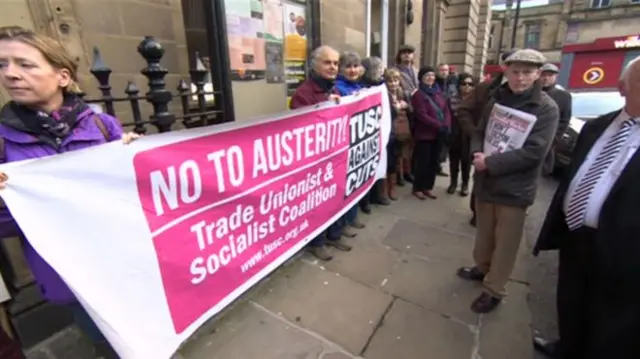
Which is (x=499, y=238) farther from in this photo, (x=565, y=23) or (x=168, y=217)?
(x=565, y=23)

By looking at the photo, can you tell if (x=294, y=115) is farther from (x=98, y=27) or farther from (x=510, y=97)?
(x=98, y=27)

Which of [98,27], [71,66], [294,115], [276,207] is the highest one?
[98,27]

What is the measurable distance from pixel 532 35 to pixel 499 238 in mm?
46561

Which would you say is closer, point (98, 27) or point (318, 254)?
point (98, 27)

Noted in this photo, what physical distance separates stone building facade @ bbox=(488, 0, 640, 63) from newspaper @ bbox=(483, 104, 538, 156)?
3241 cm

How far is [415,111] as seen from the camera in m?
4.27

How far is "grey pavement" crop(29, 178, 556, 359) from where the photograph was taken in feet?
6.71

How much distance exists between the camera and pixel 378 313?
92.6 inches

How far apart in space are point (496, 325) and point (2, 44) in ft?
10.0

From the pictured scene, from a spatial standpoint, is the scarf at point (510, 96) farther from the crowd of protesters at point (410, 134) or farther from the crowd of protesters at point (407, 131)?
the crowd of protesters at point (407, 131)

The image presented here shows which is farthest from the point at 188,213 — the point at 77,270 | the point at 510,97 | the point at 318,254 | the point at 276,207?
the point at 510,97

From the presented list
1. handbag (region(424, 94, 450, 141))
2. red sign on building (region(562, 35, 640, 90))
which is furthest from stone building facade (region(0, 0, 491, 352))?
red sign on building (region(562, 35, 640, 90))

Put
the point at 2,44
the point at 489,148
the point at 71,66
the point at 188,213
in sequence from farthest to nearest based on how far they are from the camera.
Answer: the point at 489,148 → the point at 188,213 → the point at 71,66 → the point at 2,44

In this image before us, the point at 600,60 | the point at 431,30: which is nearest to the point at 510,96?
the point at 431,30
